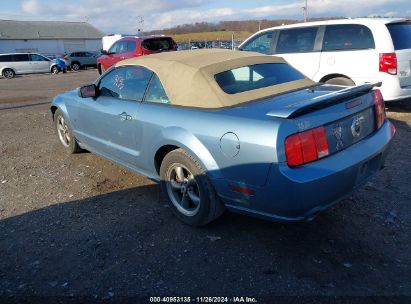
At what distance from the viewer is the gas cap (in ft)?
9.34

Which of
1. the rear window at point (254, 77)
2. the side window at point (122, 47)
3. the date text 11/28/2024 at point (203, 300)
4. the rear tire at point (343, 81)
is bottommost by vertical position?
the date text 11/28/2024 at point (203, 300)

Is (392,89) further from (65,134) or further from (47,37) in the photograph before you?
(47,37)

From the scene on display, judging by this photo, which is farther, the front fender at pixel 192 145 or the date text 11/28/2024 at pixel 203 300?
the front fender at pixel 192 145

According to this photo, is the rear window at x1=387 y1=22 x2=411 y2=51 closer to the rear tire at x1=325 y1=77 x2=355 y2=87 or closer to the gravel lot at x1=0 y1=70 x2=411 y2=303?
the rear tire at x1=325 y1=77 x2=355 y2=87

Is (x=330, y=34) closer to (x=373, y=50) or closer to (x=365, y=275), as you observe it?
(x=373, y=50)

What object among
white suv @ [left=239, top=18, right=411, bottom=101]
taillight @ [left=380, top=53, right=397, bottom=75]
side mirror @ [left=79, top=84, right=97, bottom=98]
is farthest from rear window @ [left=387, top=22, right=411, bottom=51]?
side mirror @ [left=79, top=84, right=97, bottom=98]

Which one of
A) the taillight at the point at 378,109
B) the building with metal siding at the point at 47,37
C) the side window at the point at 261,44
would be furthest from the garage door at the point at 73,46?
the taillight at the point at 378,109

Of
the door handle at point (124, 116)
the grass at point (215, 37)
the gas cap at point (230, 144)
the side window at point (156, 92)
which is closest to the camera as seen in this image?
the gas cap at point (230, 144)

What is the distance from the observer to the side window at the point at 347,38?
6.73 m

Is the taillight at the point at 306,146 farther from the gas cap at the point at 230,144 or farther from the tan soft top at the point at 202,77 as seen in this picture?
the tan soft top at the point at 202,77

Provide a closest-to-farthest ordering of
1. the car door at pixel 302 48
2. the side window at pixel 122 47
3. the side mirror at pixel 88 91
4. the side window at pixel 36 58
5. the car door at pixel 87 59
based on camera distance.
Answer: the side mirror at pixel 88 91
the car door at pixel 302 48
the side window at pixel 122 47
the side window at pixel 36 58
the car door at pixel 87 59

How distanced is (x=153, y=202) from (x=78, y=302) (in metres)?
1.58

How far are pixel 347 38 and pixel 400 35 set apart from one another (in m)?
0.91

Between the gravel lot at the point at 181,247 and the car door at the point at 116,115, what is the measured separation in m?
0.53
